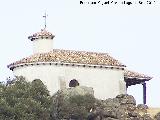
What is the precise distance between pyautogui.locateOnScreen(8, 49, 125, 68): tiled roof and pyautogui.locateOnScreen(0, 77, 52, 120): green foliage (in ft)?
20.6

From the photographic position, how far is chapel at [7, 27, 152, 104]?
270 feet

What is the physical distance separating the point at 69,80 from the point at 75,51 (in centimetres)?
546

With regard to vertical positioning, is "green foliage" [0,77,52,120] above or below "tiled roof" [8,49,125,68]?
below

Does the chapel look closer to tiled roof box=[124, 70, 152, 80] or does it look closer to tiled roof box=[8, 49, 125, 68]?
tiled roof box=[8, 49, 125, 68]

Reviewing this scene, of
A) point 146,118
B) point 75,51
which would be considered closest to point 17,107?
point 146,118

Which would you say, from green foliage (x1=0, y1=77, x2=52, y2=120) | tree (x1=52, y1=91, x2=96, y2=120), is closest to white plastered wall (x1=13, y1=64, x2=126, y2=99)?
green foliage (x1=0, y1=77, x2=52, y2=120)

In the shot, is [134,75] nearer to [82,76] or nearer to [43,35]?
[82,76]

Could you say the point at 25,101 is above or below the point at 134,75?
below

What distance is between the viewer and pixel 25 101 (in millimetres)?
72062

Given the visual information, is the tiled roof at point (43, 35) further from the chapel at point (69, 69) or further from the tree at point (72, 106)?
the tree at point (72, 106)

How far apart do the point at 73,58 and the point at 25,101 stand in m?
13.8

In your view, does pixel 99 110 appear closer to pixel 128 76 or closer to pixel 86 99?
pixel 86 99

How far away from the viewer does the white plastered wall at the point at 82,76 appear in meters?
82.2

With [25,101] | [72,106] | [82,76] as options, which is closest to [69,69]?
[82,76]
